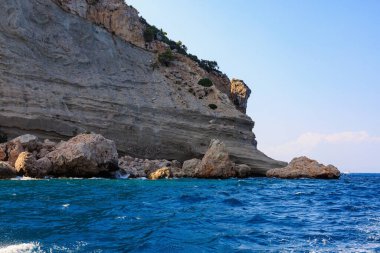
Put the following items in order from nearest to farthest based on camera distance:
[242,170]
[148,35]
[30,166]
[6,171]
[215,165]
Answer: [6,171]
[30,166]
[215,165]
[242,170]
[148,35]

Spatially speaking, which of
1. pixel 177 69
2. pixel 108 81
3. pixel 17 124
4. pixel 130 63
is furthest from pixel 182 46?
pixel 17 124

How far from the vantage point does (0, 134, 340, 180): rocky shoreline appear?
30031 millimetres

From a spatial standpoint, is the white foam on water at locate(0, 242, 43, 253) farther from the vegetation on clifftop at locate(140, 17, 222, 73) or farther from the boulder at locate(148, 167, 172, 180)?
the vegetation on clifftop at locate(140, 17, 222, 73)

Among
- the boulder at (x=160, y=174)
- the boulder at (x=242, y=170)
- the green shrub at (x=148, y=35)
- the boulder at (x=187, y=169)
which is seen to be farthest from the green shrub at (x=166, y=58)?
the boulder at (x=160, y=174)

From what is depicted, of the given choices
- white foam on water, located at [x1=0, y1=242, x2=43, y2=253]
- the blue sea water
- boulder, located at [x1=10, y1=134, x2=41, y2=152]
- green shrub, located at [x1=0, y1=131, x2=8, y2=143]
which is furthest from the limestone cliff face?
white foam on water, located at [x1=0, y1=242, x2=43, y2=253]

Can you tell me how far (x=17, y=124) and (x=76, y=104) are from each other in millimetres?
6597

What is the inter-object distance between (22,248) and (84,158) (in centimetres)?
2330

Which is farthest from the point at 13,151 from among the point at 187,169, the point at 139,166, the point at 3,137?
the point at 187,169

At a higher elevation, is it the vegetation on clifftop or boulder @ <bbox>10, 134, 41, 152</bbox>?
the vegetation on clifftop

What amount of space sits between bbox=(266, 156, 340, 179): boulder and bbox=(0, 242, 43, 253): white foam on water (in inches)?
1463

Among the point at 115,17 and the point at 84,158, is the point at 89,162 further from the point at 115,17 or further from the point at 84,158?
the point at 115,17

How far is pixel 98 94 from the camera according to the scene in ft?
143

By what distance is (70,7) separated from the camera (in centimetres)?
5062

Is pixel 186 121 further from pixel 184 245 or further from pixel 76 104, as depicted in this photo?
pixel 184 245
